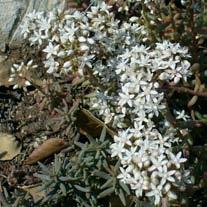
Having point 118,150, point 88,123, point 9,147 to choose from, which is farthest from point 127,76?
point 9,147

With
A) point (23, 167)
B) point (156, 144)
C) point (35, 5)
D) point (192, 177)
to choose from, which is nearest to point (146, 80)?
point (156, 144)

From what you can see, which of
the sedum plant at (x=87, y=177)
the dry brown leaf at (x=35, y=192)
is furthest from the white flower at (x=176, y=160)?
the dry brown leaf at (x=35, y=192)

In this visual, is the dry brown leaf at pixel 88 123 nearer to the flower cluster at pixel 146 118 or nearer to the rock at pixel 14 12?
the flower cluster at pixel 146 118

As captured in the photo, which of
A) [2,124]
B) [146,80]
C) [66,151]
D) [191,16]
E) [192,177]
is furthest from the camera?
[2,124]

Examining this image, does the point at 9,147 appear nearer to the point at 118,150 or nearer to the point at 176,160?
the point at 118,150

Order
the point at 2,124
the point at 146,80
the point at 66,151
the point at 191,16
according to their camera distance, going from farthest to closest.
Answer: the point at 2,124 → the point at 66,151 → the point at 191,16 → the point at 146,80

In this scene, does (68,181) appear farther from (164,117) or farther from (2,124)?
(2,124)
